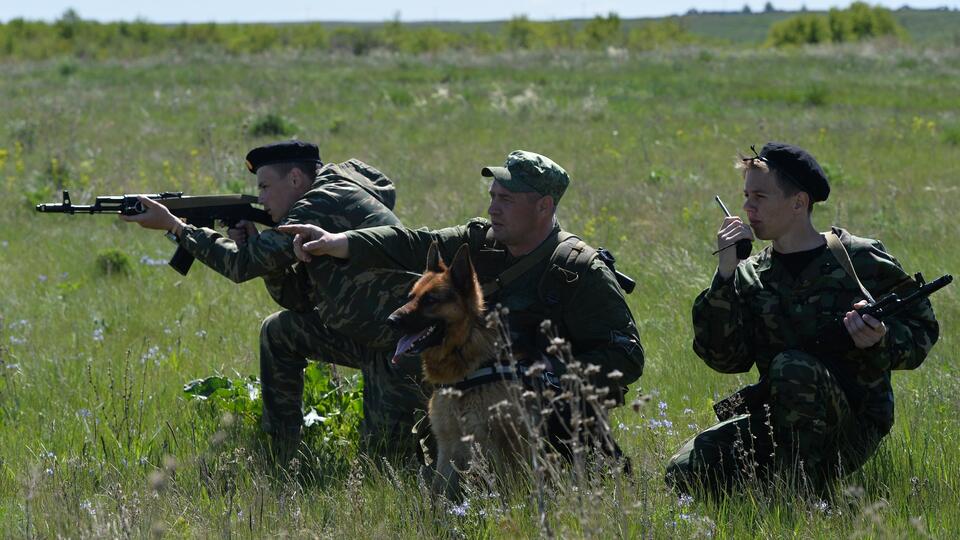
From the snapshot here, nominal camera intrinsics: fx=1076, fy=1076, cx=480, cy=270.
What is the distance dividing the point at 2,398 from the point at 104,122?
16039 mm

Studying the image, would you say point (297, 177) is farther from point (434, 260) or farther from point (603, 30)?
point (603, 30)

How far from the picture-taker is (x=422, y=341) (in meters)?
4.60

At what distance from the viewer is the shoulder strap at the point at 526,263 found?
5.13 meters

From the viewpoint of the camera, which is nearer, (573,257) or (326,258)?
(573,257)

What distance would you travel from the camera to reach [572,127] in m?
19.6

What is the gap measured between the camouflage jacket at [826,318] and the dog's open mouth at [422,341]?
1.15m

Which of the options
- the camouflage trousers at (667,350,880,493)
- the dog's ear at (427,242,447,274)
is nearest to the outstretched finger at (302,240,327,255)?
the dog's ear at (427,242,447,274)

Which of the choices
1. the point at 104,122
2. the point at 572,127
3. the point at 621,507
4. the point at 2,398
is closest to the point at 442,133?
the point at 572,127

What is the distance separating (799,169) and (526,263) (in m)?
1.33

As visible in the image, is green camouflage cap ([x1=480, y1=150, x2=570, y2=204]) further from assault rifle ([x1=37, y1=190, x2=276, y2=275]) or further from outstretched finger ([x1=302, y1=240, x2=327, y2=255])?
assault rifle ([x1=37, y1=190, x2=276, y2=275])

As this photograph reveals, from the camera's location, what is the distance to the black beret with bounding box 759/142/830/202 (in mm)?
4590

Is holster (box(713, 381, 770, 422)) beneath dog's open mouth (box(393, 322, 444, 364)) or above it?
beneath

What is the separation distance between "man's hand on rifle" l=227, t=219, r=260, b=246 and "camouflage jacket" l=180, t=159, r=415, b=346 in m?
0.32

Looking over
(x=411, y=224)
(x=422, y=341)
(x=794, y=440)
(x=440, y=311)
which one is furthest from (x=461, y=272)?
(x=411, y=224)
